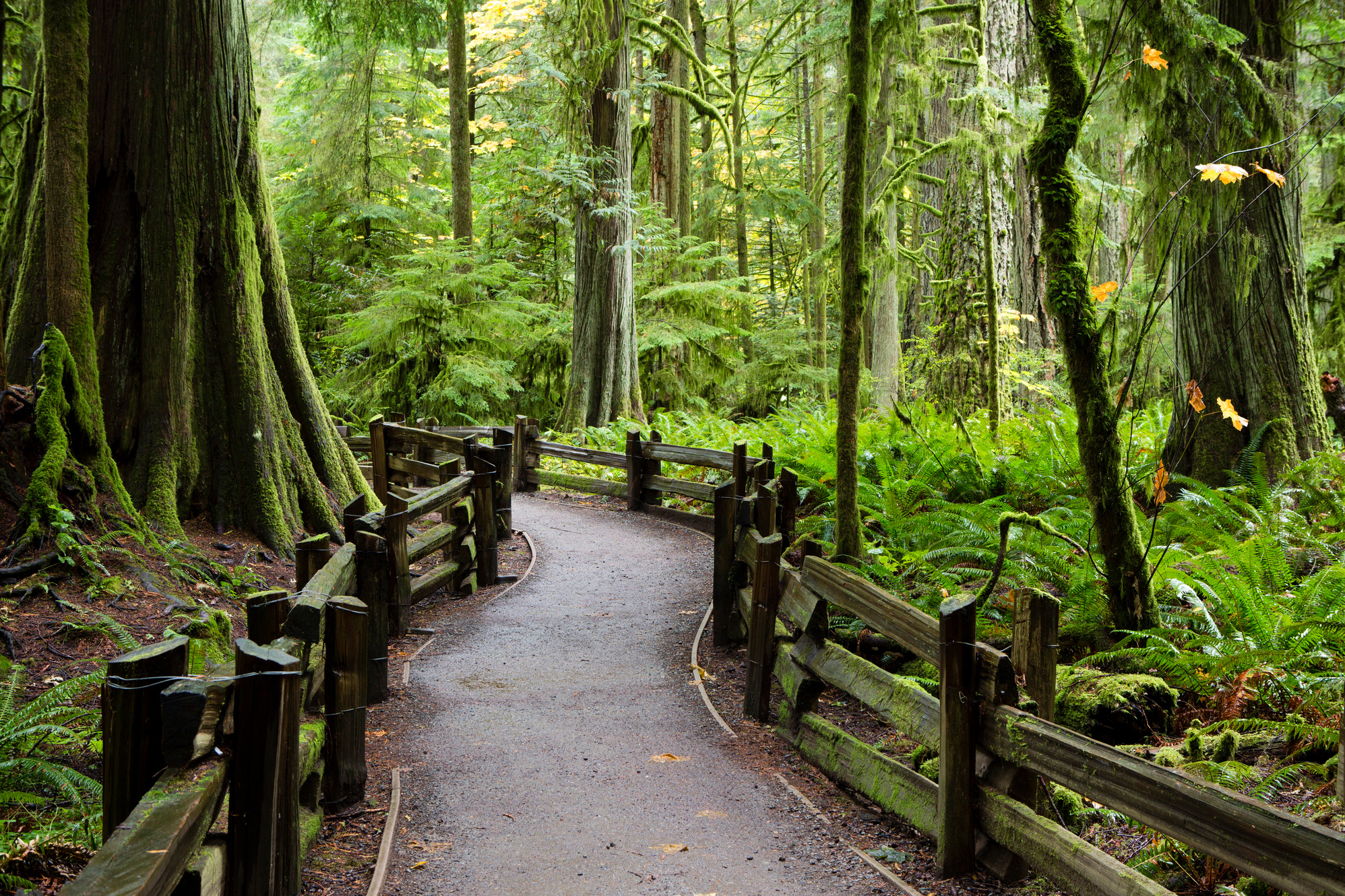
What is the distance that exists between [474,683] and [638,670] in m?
1.23

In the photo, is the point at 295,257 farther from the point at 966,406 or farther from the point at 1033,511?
the point at 1033,511

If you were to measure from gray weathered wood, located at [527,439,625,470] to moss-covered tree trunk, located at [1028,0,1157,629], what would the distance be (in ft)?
28.4

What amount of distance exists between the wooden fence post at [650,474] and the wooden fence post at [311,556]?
327 inches

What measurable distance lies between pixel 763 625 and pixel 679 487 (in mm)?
6486

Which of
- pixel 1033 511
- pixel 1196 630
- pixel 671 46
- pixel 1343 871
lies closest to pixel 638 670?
pixel 1196 630

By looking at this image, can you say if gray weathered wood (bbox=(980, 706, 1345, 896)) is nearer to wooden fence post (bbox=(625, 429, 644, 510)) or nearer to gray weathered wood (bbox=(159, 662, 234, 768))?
gray weathered wood (bbox=(159, 662, 234, 768))

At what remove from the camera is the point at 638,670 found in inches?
268

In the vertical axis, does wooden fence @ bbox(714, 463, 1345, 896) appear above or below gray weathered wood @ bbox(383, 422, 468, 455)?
below

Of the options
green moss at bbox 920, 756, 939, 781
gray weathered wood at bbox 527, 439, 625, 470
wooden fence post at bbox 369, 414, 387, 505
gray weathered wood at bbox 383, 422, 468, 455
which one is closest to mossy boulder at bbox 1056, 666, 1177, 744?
green moss at bbox 920, 756, 939, 781

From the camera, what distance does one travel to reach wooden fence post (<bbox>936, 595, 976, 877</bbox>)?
12.5 ft

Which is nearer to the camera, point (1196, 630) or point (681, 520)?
point (1196, 630)

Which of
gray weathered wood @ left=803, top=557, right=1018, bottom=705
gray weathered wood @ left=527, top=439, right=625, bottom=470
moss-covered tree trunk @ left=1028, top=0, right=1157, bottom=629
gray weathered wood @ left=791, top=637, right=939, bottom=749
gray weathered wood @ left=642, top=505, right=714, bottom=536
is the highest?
moss-covered tree trunk @ left=1028, top=0, right=1157, bottom=629

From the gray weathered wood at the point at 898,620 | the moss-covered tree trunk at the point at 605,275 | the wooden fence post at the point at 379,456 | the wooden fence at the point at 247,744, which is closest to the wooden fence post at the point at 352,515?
the wooden fence at the point at 247,744

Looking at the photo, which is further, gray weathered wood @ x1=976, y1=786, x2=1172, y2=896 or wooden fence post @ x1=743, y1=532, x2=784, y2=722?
wooden fence post @ x1=743, y1=532, x2=784, y2=722
